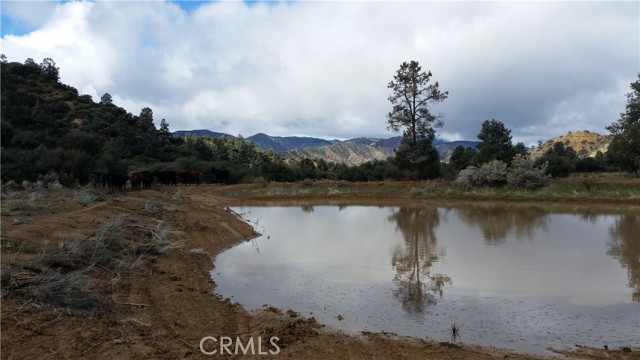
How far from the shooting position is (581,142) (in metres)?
97.4

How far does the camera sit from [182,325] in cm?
521

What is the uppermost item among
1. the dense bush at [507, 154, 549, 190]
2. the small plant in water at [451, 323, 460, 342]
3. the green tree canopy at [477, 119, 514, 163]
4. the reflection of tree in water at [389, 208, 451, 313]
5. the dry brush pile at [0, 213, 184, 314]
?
the green tree canopy at [477, 119, 514, 163]

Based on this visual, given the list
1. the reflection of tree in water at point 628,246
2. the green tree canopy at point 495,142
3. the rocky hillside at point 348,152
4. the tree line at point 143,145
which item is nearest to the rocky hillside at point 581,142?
the tree line at point 143,145

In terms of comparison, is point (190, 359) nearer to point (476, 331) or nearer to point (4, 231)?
point (476, 331)

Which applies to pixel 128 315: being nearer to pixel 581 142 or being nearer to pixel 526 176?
pixel 526 176

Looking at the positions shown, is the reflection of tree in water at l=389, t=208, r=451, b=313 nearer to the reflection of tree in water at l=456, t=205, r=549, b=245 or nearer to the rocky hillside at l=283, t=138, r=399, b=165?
the reflection of tree in water at l=456, t=205, r=549, b=245

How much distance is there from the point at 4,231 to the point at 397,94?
93.2ft

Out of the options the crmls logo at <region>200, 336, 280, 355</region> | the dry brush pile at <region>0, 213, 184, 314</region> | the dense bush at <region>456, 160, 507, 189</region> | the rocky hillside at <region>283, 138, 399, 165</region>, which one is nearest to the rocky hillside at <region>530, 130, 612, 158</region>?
the rocky hillside at <region>283, 138, 399, 165</region>

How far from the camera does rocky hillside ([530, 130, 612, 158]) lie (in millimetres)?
87500

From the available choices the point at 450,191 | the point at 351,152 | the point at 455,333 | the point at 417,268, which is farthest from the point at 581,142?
the point at 455,333

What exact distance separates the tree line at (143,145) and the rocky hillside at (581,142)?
36.7 meters

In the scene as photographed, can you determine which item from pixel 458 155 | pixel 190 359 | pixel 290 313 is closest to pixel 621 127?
pixel 458 155

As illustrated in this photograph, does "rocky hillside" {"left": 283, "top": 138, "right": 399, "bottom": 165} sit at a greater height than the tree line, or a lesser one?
greater

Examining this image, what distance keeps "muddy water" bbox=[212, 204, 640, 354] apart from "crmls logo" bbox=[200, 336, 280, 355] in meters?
1.16
